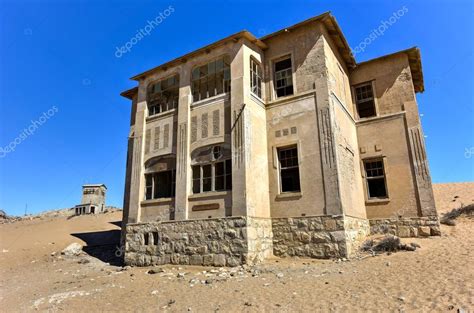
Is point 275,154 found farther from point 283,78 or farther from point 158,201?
point 158,201

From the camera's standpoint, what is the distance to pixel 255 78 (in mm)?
13836

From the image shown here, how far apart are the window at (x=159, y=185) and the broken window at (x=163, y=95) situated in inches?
137

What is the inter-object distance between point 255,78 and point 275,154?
376 centimetres

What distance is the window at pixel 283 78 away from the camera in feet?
45.1

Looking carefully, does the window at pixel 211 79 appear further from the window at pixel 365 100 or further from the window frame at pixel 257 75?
the window at pixel 365 100

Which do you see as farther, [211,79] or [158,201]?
[211,79]

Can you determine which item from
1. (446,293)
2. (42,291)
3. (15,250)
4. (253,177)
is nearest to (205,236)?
(253,177)

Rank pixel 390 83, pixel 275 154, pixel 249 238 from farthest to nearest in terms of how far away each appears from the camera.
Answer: pixel 390 83
pixel 275 154
pixel 249 238

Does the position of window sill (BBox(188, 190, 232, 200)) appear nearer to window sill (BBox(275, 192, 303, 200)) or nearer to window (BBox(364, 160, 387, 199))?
window sill (BBox(275, 192, 303, 200))

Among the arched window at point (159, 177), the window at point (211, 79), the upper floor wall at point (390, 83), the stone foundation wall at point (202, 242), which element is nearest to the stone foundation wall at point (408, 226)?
the upper floor wall at point (390, 83)

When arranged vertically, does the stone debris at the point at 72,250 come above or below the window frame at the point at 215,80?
below

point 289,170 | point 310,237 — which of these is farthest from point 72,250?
point 310,237

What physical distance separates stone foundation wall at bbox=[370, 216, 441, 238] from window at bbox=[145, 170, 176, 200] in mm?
10013

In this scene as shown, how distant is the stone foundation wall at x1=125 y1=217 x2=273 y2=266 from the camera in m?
11.0
